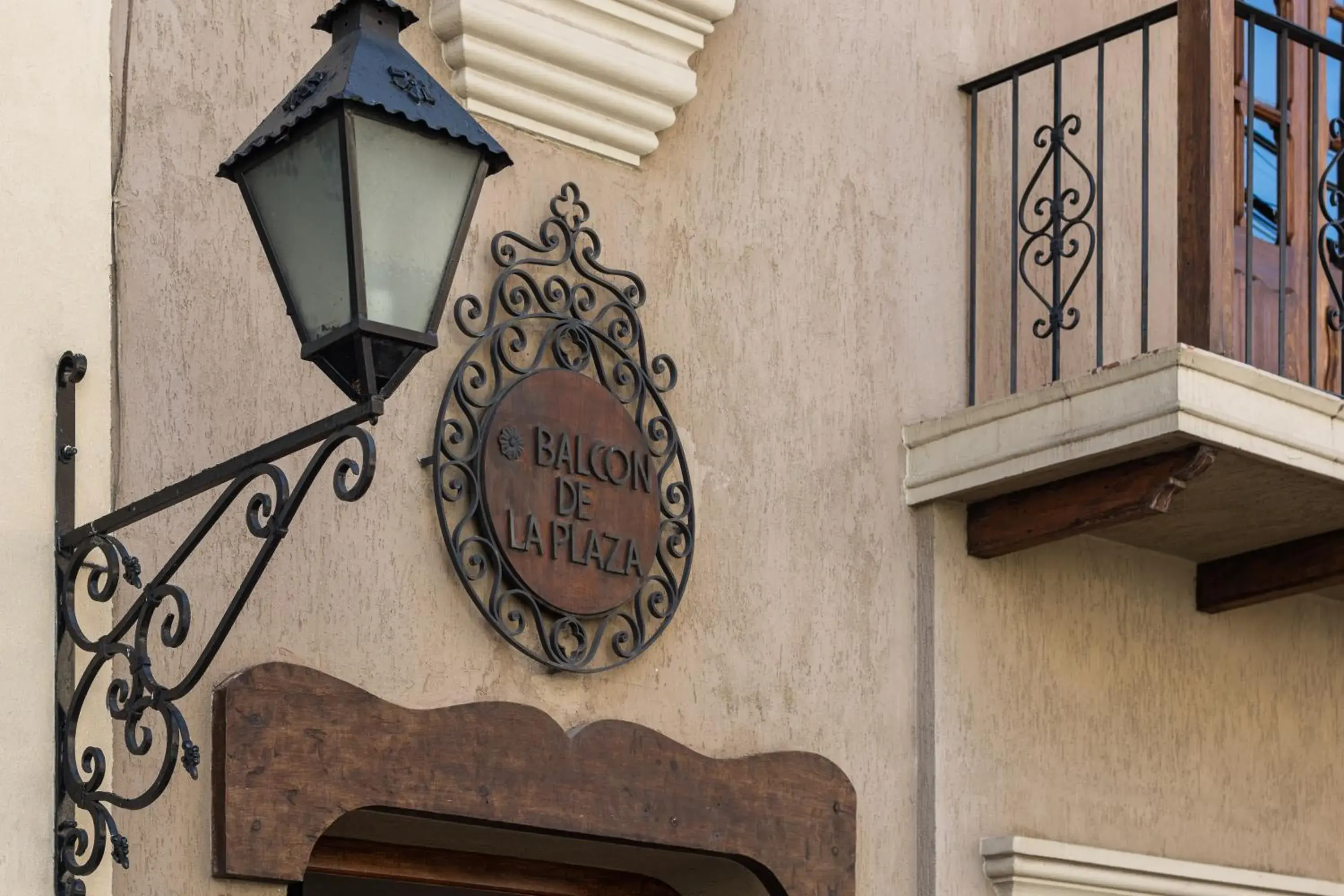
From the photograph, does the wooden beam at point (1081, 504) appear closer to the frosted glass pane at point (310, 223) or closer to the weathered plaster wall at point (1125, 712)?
the weathered plaster wall at point (1125, 712)

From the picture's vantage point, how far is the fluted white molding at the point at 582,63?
15.2 feet

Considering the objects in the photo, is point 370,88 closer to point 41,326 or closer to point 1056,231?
point 41,326

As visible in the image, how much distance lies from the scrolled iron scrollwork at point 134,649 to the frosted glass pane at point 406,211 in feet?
0.66

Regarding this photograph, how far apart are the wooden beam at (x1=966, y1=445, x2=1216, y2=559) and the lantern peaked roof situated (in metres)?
2.00

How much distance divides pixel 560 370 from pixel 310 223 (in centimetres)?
141

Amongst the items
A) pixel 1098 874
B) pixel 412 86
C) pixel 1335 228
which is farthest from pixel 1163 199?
pixel 412 86

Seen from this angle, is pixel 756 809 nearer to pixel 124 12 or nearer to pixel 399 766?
pixel 399 766

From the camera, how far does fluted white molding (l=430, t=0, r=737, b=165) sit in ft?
15.2

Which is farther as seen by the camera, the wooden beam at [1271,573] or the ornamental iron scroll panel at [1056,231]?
the wooden beam at [1271,573]

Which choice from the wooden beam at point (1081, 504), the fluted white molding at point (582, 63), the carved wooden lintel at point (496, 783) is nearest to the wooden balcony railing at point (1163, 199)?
the wooden beam at point (1081, 504)

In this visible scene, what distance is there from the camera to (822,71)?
5348 millimetres

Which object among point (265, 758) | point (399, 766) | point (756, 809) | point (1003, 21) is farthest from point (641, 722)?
point (1003, 21)

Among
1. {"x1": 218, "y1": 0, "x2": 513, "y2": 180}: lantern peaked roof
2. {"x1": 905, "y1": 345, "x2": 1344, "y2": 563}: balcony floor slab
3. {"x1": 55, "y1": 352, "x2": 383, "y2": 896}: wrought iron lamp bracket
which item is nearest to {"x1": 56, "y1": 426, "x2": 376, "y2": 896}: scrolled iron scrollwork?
{"x1": 55, "y1": 352, "x2": 383, "y2": 896}: wrought iron lamp bracket

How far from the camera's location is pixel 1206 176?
4.87m
